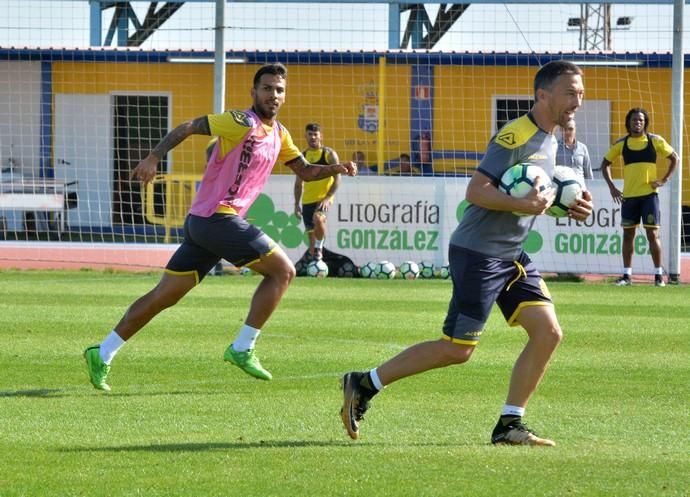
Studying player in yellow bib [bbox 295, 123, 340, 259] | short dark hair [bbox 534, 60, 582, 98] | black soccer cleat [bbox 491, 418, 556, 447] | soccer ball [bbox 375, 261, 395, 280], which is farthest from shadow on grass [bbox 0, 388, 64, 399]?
soccer ball [bbox 375, 261, 395, 280]

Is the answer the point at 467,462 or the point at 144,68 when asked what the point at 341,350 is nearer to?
the point at 467,462

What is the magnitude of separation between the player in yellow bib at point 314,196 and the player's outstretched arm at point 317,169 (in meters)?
9.88

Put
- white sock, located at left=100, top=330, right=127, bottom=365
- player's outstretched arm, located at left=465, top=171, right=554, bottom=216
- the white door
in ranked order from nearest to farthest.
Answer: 1. player's outstretched arm, located at left=465, top=171, right=554, bottom=216
2. white sock, located at left=100, top=330, right=127, bottom=365
3. the white door

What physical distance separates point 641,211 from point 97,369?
1202 centimetres

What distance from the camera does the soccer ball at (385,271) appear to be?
20.2 metres

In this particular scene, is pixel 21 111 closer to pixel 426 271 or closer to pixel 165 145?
pixel 426 271

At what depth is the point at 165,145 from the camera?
28.1 feet

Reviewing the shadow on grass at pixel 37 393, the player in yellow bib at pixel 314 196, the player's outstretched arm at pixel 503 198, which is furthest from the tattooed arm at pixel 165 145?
the player in yellow bib at pixel 314 196

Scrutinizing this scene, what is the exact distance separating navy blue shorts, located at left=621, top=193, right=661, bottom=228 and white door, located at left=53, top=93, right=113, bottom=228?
46.7ft

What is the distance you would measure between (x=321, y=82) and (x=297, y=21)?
346 centimetres

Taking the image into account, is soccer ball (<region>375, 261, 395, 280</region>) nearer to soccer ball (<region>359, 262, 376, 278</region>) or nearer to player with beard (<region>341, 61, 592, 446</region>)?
soccer ball (<region>359, 262, 376, 278</region>)

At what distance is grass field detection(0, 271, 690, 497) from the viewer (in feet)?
19.2

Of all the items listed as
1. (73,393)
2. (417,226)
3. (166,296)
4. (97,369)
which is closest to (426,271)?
(417,226)

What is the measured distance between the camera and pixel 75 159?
1200 inches
